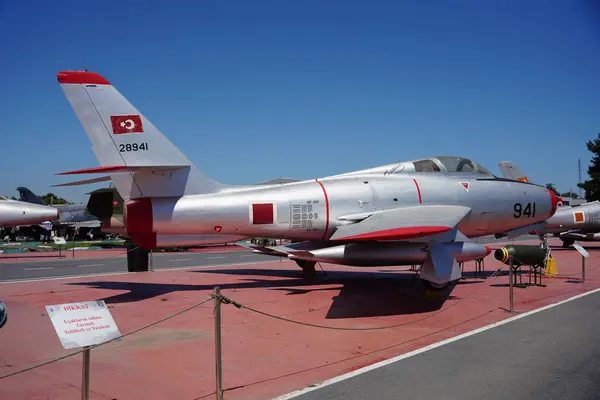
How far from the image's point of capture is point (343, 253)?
11.0 metres

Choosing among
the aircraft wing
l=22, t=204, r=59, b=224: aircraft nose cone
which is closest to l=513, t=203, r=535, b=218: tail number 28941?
the aircraft wing

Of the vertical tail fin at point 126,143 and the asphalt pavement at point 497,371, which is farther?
the vertical tail fin at point 126,143

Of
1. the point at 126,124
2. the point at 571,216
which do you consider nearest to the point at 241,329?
the point at 126,124

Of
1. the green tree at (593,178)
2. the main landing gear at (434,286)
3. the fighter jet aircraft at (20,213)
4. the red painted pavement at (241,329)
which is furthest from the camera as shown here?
the green tree at (593,178)

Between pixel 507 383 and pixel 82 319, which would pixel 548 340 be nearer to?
pixel 507 383

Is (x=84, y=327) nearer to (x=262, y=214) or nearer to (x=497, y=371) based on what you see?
(x=497, y=371)

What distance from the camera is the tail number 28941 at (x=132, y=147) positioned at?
11.2 metres

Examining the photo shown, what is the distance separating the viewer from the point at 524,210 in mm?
13414

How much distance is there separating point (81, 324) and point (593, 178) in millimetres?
57281

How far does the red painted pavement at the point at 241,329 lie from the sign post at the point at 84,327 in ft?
3.39

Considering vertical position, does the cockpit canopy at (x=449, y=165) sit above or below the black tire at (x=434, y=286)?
above

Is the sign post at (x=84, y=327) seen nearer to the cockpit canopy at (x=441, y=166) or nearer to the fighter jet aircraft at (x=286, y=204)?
the fighter jet aircraft at (x=286, y=204)


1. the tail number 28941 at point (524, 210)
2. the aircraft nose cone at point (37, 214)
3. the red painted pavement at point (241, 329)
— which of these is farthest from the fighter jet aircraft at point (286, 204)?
the aircraft nose cone at point (37, 214)

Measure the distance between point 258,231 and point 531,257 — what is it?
7819 millimetres
